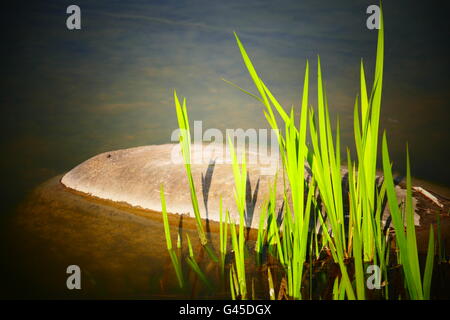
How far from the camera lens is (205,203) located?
69.9 inches

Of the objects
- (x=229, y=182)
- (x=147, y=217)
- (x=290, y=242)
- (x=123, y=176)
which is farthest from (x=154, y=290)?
(x=123, y=176)

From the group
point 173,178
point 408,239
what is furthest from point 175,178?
point 408,239

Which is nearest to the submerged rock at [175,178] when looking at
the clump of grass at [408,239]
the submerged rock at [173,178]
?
the submerged rock at [173,178]

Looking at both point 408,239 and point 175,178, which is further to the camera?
point 175,178

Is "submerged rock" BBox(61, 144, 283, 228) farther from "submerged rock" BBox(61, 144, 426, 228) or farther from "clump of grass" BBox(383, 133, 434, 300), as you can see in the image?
"clump of grass" BBox(383, 133, 434, 300)

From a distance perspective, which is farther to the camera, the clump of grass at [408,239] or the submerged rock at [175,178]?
the submerged rock at [175,178]

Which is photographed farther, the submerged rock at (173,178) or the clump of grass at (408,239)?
the submerged rock at (173,178)

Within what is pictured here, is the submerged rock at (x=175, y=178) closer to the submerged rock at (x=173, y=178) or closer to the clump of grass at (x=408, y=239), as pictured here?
the submerged rock at (x=173, y=178)

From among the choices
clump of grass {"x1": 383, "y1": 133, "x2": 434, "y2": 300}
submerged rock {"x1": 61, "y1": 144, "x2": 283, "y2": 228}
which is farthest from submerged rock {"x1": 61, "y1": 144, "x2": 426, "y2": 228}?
clump of grass {"x1": 383, "y1": 133, "x2": 434, "y2": 300}

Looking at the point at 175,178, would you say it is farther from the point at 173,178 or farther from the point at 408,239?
the point at 408,239

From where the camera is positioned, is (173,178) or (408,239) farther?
(173,178)

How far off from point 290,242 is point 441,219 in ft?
3.24
